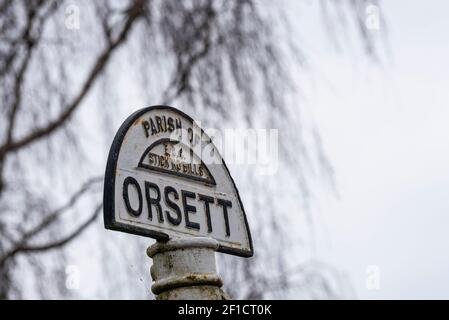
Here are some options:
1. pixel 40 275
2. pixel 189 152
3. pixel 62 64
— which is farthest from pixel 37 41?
pixel 189 152

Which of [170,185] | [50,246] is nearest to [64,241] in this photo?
[50,246]

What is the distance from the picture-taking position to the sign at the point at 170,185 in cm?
235

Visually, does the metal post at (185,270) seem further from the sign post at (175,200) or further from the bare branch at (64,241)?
the bare branch at (64,241)

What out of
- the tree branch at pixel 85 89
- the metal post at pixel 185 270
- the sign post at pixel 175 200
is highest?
the tree branch at pixel 85 89

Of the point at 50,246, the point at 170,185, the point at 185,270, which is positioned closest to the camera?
the point at 185,270

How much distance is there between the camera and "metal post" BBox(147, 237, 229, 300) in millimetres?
2344

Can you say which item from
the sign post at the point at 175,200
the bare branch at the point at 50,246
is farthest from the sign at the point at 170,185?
the bare branch at the point at 50,246

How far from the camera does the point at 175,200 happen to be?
245 centimetres

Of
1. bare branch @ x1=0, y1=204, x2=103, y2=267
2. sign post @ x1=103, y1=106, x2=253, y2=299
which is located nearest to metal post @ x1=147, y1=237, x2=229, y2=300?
sign post @ x1=103, y1=106, x2=253, y2=299

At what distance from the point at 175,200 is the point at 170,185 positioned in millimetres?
33

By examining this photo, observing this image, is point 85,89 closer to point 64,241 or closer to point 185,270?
point 64,241

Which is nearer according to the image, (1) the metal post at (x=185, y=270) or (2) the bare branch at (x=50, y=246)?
(1) the metal post at (x=185, y=270)
